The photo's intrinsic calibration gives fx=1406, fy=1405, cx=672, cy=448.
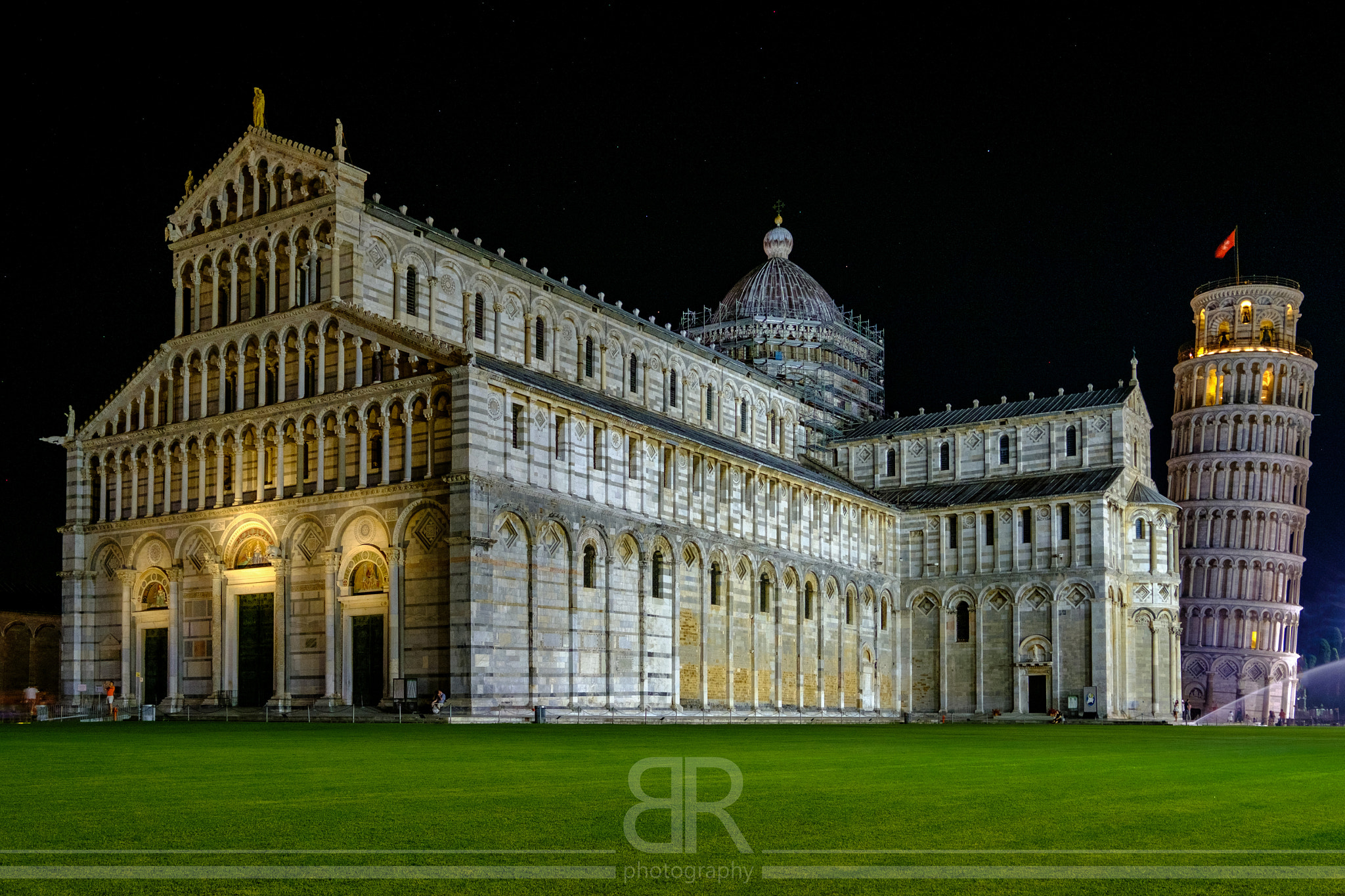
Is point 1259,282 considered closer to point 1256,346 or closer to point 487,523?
point 1256,346

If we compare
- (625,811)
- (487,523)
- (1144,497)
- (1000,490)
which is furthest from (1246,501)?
(625,811)

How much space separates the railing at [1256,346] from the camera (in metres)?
109

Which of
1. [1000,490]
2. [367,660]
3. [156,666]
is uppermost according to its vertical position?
[1000,490]

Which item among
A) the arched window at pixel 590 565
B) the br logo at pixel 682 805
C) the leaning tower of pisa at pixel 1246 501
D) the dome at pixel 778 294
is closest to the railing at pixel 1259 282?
the leaning tower of pisa at pixel 1246 501

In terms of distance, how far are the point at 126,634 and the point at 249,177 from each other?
19517 mm

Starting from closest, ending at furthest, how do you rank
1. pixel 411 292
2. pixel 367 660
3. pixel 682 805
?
pixel 682 805
pixel 367 660
pixel 411 292

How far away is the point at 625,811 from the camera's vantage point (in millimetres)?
13711

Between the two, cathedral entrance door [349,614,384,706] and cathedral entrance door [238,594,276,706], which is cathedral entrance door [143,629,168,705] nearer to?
cathedral entrance door [238,594,276,706]

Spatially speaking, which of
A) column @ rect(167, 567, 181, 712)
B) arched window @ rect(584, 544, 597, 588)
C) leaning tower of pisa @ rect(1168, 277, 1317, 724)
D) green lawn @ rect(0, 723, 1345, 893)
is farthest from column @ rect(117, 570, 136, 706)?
leaning tower of pisa @ rect(1168, 277, 1317, 724)

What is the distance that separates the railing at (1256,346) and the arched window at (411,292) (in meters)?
74.3

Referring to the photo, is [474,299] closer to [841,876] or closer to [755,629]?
[755,629]

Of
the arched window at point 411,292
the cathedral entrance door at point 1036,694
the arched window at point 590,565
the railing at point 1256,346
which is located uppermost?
the railing at point 1256,346

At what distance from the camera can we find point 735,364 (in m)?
78.5

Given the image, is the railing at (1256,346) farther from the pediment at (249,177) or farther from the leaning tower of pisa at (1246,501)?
the pediment at (249,177)
